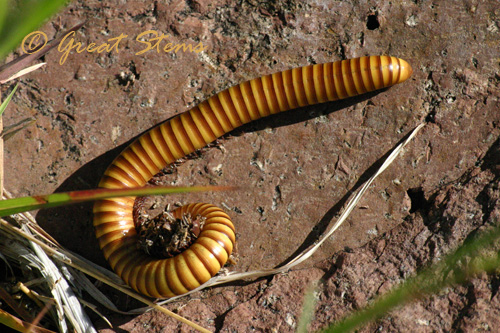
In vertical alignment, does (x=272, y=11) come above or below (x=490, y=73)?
above

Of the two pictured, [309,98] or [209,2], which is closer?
[309,98]

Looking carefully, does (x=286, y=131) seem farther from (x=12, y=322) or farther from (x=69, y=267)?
(x=12, y=322)

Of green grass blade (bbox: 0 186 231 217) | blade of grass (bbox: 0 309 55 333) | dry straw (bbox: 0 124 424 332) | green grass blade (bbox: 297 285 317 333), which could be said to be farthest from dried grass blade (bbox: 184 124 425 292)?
green grass blade (bbox: 0 186 231 217)

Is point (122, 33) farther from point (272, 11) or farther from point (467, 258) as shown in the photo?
point (467, 258)

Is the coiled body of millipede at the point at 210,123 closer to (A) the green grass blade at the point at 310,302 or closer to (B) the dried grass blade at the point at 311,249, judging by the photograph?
(B) the dried grass blade at the point at 311,249

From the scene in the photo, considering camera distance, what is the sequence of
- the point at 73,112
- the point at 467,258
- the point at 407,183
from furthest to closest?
the point at 73,112 → the point at 407,183 → the point at 467,258

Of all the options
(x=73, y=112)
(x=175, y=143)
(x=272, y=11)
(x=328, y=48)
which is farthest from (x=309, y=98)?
(x=73, y=112)
